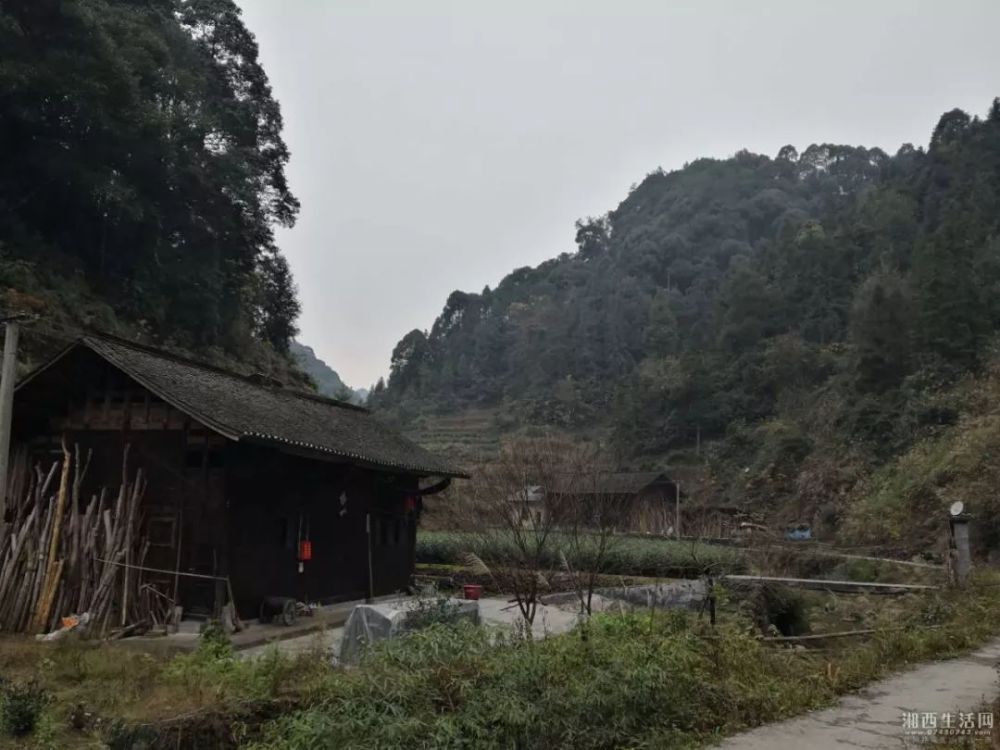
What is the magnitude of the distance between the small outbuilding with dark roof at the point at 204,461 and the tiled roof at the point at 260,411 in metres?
0.04

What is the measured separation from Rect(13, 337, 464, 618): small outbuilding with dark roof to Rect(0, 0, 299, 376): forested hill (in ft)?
22.3

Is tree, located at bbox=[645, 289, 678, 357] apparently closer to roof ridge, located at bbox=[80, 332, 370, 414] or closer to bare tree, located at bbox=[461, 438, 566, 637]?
bare tree, located at bbox=[461, 438, 566, 637]

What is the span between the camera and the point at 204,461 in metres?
11.7

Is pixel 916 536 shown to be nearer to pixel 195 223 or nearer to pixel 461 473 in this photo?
pixel 461 473

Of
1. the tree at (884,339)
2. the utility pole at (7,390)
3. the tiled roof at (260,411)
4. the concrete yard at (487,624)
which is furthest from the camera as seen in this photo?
the tree at (884,339)

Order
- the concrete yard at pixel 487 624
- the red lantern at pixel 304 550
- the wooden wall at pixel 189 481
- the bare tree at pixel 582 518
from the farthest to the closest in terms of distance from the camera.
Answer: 1. the red lantern at pixel 304 550
2. the wooden wall at pixel 189 481
3. the bare tree at pixel 582 518
4. the concrete yard at pixel 487 624

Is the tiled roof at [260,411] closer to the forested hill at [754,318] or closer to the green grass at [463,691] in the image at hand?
the green grass at [463,691]

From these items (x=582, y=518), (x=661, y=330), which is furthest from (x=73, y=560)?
(x=661, y=330)

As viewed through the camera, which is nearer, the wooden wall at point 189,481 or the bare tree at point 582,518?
the bare tree at point 582,518

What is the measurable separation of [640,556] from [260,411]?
13180 mm

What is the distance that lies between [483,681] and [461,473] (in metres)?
12.0

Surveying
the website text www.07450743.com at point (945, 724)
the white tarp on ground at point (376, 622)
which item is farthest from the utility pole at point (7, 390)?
the website text www.07450743.com at point (945, 724)

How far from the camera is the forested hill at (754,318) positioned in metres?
37.5

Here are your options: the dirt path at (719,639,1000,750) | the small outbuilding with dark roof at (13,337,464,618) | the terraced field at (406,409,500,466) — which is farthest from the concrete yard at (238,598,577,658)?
the terraced field at (406,409,500,466)
